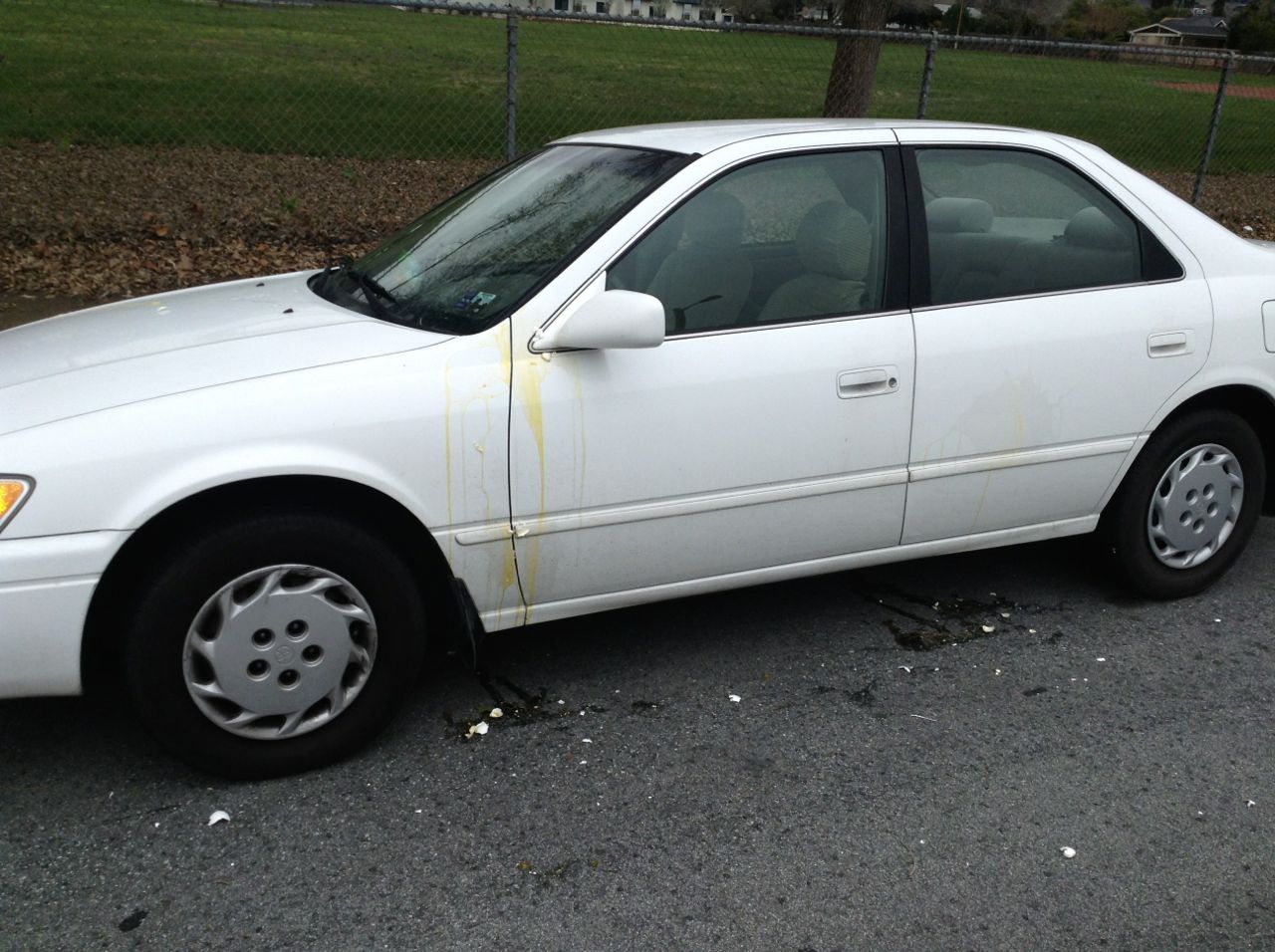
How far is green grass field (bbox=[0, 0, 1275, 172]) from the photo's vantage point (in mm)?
13273

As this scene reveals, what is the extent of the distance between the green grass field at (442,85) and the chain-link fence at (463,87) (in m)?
0.04

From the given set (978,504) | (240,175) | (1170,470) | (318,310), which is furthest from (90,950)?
(240,175)

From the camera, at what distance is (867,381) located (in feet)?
12.4

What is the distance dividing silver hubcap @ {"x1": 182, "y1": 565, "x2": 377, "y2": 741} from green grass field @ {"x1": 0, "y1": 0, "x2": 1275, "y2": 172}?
906 centimetres

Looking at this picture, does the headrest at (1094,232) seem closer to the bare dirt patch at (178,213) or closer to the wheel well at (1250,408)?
the wheel well at (1250,408)

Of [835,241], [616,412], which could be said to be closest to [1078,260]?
[835,241]

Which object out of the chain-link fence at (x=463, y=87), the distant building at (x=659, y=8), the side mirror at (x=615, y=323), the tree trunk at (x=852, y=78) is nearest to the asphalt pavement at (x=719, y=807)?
the side mirror at (x=615, y=323)

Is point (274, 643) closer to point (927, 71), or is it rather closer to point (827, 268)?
point (827, 268)

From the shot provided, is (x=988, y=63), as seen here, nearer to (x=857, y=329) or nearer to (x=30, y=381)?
(x=857, y=329)

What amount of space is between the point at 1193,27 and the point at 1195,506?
260 ft

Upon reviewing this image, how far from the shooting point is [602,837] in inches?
122

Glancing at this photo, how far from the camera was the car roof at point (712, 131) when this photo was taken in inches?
152

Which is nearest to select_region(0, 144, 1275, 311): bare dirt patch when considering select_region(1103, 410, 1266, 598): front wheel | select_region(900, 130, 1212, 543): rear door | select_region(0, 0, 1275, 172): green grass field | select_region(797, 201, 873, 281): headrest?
select_region(0, 0, 1275, 172): green grass field

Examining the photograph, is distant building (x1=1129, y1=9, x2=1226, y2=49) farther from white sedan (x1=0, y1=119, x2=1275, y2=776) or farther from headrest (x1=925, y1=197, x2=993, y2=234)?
headrest (x1=925, y1=197, x2=993, y2=234)
